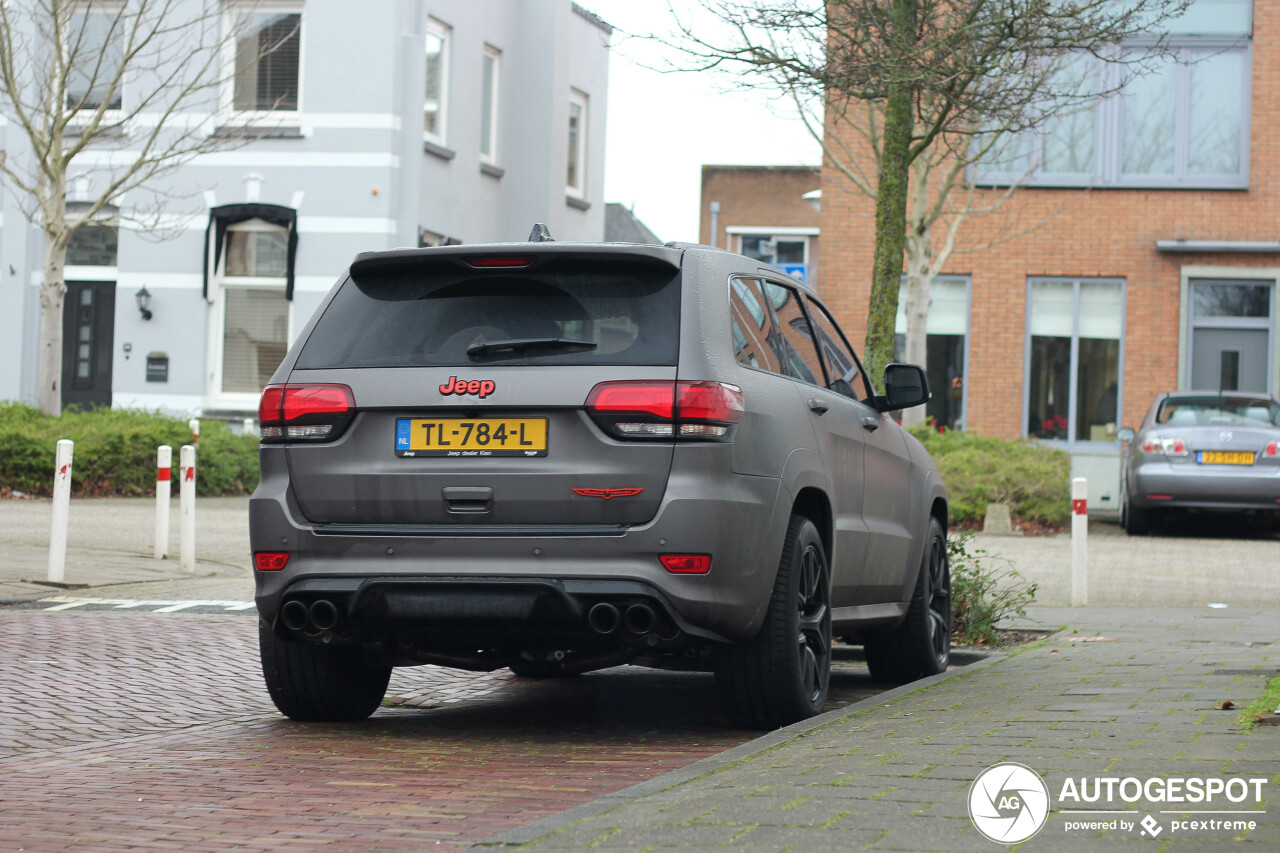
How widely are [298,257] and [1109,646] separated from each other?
18.9 metres

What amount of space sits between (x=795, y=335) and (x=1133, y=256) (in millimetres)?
18729

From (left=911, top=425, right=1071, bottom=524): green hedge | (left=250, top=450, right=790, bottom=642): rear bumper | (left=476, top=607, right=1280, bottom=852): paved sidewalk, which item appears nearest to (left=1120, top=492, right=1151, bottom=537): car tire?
(left=911, top=425, right=1071, bottom=524): green hedge

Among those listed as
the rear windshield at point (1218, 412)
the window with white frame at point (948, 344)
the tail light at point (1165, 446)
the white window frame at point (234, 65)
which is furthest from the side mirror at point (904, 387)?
the white window frame at point (234, 65)

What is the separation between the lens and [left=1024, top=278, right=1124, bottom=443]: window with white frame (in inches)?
969

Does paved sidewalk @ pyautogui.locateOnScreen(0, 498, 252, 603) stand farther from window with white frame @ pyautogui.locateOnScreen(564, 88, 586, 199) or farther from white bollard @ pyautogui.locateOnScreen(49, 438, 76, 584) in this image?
window with white frame @ pyautogui.locateOnScreen(564, 88, 586, 199)

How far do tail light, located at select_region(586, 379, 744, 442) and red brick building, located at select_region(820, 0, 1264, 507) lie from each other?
63.0 ft

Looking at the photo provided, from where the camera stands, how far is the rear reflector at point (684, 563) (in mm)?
5609

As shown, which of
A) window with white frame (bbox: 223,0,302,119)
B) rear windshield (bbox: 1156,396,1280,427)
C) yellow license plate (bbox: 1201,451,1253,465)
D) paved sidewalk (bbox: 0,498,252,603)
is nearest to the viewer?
paved sidewalk (bbox: 0,498,252,603)

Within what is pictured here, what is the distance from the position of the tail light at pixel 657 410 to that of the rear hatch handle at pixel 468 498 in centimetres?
45

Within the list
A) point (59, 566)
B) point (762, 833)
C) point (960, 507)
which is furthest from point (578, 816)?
point (960, 507)

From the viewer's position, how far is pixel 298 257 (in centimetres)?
2561

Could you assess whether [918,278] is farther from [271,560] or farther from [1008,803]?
[1008,803]

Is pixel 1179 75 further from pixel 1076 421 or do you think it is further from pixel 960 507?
pixel 960 507

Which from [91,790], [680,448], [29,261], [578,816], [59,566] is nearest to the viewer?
[578,816]
